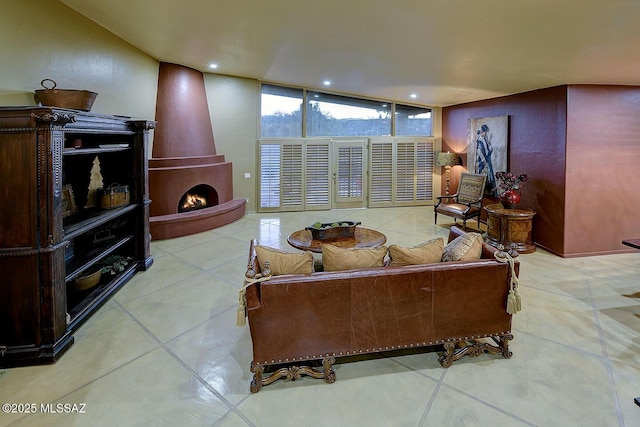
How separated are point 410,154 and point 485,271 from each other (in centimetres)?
697

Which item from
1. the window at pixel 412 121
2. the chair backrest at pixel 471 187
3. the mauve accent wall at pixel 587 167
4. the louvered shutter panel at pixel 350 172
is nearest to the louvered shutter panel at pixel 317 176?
the louvered shutter panel at pixel 350 172

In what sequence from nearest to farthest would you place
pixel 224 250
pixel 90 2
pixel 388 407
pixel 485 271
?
pixel 388 407 → pixel 485 271 → pixel 90 2 → pixel 224 250

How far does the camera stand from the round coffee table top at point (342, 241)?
3.87m

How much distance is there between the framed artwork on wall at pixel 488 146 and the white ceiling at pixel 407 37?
679 millimetres

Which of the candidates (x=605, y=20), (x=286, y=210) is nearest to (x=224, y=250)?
(x=286, y=210)

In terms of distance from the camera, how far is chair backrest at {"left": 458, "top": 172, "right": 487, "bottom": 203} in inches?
272

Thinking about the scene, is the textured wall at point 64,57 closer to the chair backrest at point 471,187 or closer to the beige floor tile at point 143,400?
the beige floor tile at point 143,400

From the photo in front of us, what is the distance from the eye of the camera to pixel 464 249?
108 inches

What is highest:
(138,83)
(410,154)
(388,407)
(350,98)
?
(350,98)

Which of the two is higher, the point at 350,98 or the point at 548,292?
the point at 350,98

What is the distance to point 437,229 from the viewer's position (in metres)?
6.99

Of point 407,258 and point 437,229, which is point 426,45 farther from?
point 437,229

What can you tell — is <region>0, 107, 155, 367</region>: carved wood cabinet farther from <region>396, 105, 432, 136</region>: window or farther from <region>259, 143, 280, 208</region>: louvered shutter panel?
<region>396, 105, 432, 136</region>: window

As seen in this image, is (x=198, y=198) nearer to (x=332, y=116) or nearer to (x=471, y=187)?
(x=332, y=116)
